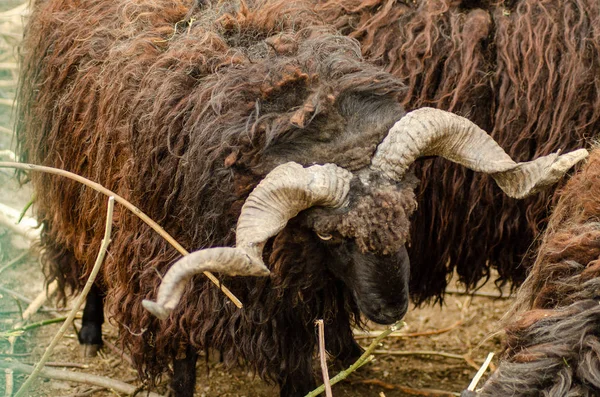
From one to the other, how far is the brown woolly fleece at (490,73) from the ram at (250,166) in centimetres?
64

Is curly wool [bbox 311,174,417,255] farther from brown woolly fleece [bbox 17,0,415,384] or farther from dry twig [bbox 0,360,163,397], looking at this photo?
dry twig [bbox 0,360,163,397]

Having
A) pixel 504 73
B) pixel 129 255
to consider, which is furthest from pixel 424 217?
pixel 129 255

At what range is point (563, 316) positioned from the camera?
3188mm

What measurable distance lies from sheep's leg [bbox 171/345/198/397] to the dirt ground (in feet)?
1.37

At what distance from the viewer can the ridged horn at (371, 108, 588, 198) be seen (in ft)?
13.5

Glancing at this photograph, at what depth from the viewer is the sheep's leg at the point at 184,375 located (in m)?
5.01

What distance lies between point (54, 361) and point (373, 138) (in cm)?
308

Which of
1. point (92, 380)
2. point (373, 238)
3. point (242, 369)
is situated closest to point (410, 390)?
point (242, 369)

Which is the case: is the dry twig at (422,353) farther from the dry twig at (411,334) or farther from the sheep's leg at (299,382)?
the sheep's leg at (299,382)

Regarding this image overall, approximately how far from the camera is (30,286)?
23.1 feet

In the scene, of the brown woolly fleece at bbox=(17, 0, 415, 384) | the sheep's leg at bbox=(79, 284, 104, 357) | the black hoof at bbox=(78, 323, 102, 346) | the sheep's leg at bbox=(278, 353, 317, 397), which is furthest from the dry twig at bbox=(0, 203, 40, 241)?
the sheep's leg at bbox=(278, 353, 317, 397)

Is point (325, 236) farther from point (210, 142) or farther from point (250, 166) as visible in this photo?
point (210, 142)

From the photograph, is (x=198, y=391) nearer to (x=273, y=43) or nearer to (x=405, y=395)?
(x=405, y=395)

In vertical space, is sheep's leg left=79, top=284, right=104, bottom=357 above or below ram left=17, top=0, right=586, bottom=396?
below
